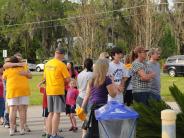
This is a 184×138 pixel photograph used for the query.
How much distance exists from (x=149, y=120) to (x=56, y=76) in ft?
13.1

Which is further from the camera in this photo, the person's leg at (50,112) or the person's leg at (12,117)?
the person's leg at (12,117)

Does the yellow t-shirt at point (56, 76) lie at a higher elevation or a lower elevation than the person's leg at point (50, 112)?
→ higher

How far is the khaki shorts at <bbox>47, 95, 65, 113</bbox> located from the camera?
10664 millimetres

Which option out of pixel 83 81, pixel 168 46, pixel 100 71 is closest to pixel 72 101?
pixel 83 81

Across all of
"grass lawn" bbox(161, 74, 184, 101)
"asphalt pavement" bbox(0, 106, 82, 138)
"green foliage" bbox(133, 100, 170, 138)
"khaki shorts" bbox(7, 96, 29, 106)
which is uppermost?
Answer: "green foliage" bbox(133, 100, 170, 138)

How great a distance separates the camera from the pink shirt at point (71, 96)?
1202 centimetres

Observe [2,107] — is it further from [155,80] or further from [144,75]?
[144,75]

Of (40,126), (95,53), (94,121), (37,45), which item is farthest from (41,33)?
(94,121)

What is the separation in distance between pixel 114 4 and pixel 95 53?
34.0 ft

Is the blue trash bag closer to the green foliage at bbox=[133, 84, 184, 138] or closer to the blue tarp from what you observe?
the blue tarp

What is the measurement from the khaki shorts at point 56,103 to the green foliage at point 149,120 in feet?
12.2

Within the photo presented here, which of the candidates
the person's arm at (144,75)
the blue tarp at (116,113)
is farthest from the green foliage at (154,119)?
Answer: the person's arm at (144,75)

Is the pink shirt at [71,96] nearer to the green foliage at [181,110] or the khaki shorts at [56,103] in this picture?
the khaki shorts at [56,103]

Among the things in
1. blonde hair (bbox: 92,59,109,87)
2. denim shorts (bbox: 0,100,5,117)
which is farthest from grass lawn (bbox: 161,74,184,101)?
blonde hair (bbox: 92,59,109,87)
